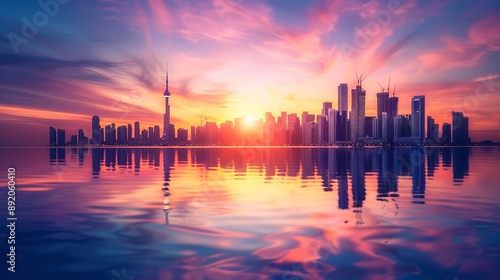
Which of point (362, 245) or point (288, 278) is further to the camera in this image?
point (362, 245)

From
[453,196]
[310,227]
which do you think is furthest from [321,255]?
[453,196]

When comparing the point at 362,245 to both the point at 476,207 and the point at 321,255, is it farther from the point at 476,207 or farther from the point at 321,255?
the point at 476,207

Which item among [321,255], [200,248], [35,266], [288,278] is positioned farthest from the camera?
[200,248]

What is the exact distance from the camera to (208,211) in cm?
2211

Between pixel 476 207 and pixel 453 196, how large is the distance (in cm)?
521

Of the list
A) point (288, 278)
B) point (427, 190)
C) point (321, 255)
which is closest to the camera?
point (288, 278)

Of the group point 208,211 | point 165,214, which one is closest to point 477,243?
point 208,211

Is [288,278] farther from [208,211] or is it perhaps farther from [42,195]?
[42,195]

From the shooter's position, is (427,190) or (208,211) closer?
(208,211)

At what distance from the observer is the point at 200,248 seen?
14273mm

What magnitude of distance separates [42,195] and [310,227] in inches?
850

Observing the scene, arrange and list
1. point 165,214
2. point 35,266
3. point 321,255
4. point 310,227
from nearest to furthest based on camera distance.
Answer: point 35,266 < point 321,255 < point 310,227 < point 165,214

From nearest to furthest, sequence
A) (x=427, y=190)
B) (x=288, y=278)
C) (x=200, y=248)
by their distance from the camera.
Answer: (x=288, y=278) → (x=200, y=248) → (x=427, y=190)

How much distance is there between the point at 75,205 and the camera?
24219mm
